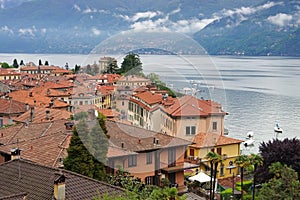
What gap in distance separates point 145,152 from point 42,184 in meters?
1.75

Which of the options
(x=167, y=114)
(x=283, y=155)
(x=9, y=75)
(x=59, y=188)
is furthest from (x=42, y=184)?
(x=9, y=75)

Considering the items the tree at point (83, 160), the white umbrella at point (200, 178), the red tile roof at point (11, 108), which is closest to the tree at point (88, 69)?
the tree at point (83, 160)

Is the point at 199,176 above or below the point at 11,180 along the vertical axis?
below

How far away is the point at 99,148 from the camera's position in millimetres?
8422

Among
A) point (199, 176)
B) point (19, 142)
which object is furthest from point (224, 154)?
point (19, 142)

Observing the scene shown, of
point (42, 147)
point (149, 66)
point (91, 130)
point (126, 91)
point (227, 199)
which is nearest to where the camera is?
point (126, 91)

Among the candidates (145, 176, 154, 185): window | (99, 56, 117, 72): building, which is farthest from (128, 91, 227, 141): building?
(145, 176, 154, 185): window

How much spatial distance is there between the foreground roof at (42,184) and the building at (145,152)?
0.90 m

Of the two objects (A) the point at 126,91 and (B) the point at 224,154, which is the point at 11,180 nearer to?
(A) the point at 126,91

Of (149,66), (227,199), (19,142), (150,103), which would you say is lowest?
(227,199)

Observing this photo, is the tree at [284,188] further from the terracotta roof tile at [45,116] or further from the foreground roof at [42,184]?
the terracotta roof tile at [45,116]

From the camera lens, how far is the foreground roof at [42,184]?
24.3ft

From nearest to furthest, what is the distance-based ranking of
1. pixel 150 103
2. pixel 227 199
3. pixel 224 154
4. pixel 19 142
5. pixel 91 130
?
1. pixel 150 103
2. pixel 91 130
3. pixel 19 142
4. pixel 227 199
5. pixel 224 154

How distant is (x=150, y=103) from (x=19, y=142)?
6.83m
